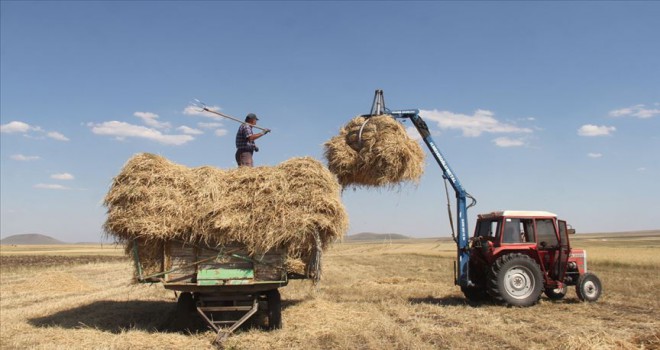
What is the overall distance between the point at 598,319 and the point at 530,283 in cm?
209

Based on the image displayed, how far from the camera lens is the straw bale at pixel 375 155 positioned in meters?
11.3

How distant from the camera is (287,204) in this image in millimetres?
9117

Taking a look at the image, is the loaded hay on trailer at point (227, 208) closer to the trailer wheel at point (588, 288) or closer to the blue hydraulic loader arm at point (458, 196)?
the blue hydraulic loader arm at point (458, 196)

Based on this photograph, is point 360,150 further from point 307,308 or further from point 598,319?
point 598,319

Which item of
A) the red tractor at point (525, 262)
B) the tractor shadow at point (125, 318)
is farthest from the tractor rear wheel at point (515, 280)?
the tractor shadow at point (125, 318)

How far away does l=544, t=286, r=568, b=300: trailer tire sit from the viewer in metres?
13.0

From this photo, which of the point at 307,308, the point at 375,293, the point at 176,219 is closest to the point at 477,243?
the point at 375,293

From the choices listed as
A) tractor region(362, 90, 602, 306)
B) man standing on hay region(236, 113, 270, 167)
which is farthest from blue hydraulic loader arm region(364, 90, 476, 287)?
man standing on hay region(236, 113, 270, 167)

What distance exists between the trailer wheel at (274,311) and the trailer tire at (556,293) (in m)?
7.20

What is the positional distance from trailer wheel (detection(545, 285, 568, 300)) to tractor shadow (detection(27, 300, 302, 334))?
6407 mm

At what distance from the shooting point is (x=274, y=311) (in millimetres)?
9539

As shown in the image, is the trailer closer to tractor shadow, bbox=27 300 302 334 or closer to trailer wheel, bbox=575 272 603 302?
tractor shadow, bbox=27 300 302 334

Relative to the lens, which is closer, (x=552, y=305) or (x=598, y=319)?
(x=598, y=319)

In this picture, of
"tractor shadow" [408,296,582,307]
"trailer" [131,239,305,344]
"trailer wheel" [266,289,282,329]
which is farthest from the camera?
"tractor shadow" [408,296,582,307]
